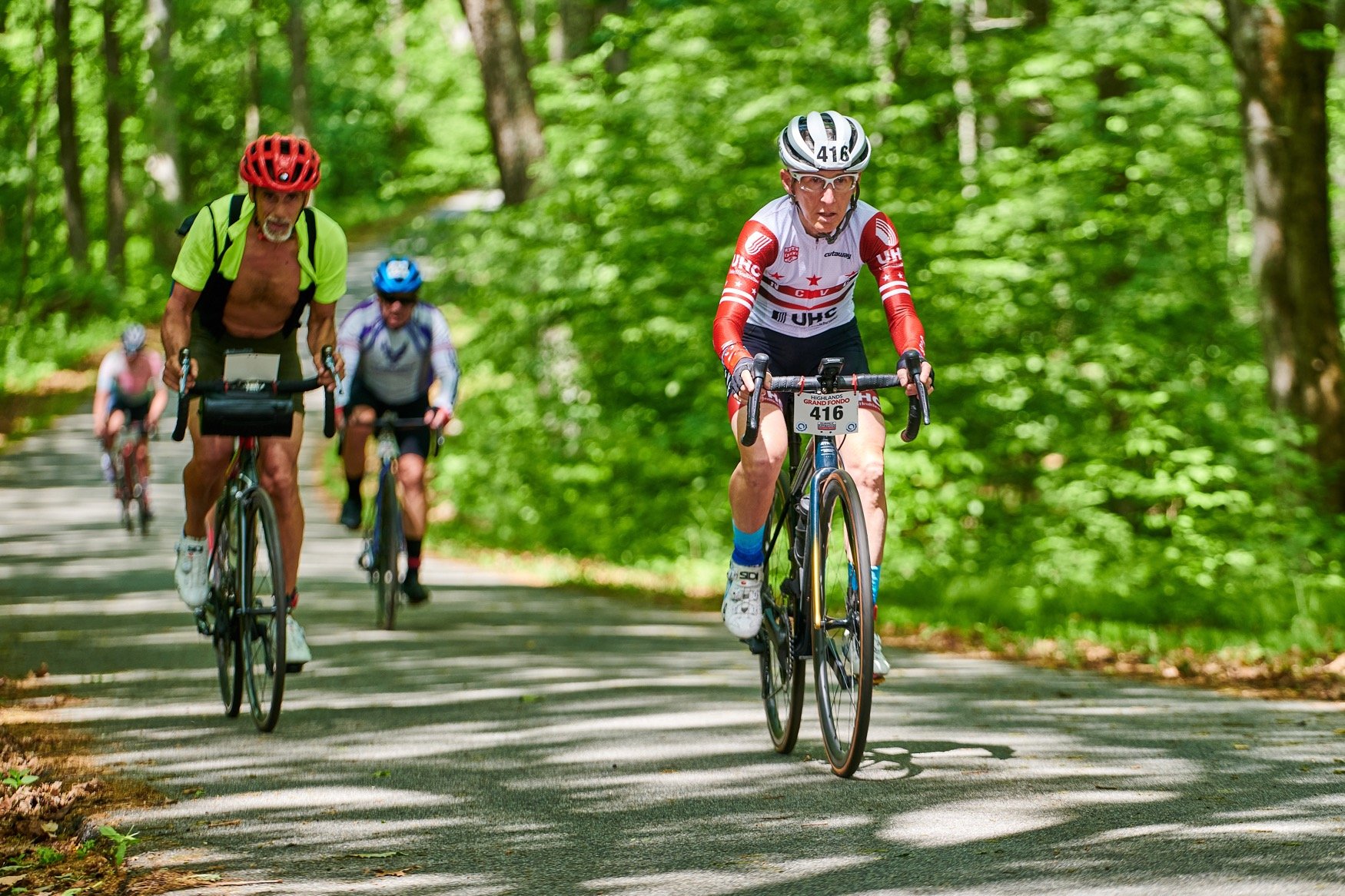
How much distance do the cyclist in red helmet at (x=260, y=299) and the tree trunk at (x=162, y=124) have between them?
25642 millimetres

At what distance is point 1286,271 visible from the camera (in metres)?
12.5

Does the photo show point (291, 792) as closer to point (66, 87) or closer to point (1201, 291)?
point (1201, 291)

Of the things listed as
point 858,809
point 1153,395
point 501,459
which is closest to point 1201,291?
point 1153,395

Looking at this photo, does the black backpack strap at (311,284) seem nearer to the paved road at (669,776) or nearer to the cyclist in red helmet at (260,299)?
the cyclist in red helmet at (260,299)

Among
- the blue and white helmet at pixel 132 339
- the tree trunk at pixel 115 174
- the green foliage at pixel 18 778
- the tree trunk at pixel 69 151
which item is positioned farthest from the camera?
the tree trunk at pixel 115 174

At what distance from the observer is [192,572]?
21.6 ft

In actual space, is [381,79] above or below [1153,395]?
above

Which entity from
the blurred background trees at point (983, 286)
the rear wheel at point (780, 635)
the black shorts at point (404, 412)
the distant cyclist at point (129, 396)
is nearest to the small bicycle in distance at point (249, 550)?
the rear wheel at point (780, 635)

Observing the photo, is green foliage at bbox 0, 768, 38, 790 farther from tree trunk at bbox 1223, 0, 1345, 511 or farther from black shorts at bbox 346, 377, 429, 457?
tree trunk at bbox 1223, 0, 1345, 511

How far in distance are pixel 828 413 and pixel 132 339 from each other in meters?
13.0

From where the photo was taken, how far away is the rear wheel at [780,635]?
5.48 meters

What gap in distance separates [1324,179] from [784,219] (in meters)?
8.60

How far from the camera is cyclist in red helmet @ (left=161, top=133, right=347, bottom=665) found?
Result: 20.1 ft

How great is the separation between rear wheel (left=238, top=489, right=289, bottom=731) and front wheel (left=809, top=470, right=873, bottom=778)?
224 centimetres
